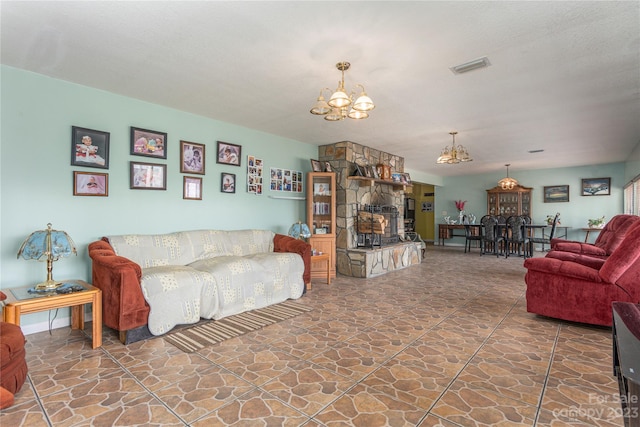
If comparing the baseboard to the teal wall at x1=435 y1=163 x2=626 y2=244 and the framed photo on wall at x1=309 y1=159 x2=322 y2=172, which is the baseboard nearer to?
the framed photo on wall at x1=309 y1=159 x2=322 y2=172

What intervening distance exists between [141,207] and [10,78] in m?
1.64

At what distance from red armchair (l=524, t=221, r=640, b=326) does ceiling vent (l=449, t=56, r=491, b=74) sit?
204cm

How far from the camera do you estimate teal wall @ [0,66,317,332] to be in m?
2.95

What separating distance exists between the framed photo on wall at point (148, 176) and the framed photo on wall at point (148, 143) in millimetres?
133

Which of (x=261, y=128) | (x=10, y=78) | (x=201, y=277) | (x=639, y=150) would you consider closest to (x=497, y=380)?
(x=201, y=277)

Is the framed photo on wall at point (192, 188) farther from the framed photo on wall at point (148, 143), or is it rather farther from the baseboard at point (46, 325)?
the baseboard at point (46, 325)

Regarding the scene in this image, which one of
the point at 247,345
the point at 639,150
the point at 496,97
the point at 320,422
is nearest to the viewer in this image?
the point at 320,422

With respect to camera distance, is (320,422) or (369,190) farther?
Answer: (369,190)

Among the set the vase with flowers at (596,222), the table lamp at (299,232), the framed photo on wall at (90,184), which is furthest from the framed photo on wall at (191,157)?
the vase with flowers at (596,222)

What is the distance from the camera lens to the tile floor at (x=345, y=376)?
5.78 ft

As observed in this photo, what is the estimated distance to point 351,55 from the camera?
2.67 meters

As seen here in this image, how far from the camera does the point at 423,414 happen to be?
1.77 meters

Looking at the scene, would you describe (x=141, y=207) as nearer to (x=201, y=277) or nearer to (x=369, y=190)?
(x=201, y=277)

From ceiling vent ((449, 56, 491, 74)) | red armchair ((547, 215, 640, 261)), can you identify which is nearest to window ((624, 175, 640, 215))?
red armchair ((547, 215, 640, 261))
